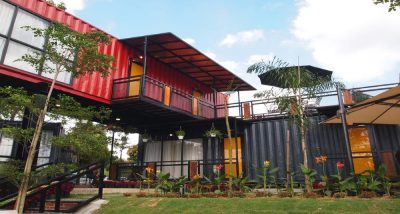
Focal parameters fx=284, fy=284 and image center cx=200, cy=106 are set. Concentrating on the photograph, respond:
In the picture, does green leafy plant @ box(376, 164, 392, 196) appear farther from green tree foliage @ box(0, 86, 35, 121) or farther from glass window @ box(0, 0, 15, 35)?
glass window @ box(0, 0, 15, 35)

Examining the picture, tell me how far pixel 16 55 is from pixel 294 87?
30.3 ft

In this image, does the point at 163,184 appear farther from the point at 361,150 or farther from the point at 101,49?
the point at 361,150

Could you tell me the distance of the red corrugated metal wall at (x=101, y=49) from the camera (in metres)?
9.98

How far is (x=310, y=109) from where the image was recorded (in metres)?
12.1

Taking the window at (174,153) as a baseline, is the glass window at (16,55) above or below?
above

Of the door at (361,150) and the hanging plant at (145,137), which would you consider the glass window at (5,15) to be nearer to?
the hanging plant at (145,137)

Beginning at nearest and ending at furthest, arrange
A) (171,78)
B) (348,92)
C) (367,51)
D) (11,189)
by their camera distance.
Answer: (11,189) < (348,92) < (367,51) < (171,78)

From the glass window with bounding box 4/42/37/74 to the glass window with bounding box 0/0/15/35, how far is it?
1.57 feet

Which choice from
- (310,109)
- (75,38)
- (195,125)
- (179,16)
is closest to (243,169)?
(195,125)

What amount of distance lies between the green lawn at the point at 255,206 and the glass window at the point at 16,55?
5.44m

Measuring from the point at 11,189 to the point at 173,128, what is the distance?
26.9ft

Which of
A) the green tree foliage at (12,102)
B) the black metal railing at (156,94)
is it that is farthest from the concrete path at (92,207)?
the black metal railing at (156,94)

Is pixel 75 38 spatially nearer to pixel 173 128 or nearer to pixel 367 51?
pixel 173 128

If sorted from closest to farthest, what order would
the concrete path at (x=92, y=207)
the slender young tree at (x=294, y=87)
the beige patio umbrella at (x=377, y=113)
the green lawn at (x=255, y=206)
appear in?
the green lawn at (x=255, y=206) → the concrete path at (x=92, y=207) → the beige patio umbrella at (x=377, y=113) → the slender young tree at (x=294, y=87)
